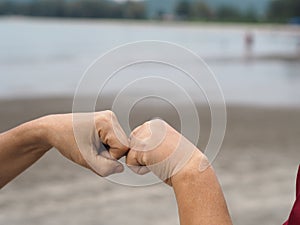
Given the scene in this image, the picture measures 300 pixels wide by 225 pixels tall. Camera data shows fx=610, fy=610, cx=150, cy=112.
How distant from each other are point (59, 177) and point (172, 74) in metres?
5.97

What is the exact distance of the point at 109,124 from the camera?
38.5 inches

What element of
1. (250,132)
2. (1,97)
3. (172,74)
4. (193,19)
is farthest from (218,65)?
(193,19)

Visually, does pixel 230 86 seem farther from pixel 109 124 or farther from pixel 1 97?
pixel 109 124

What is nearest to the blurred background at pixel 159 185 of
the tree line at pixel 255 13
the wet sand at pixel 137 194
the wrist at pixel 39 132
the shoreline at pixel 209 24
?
the wet sand at pixel 137 194

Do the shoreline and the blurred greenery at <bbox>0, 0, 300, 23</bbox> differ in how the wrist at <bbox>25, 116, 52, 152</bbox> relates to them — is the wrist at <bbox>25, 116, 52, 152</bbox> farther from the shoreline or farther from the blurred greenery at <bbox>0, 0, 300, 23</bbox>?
the shoreline

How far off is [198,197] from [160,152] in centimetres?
9

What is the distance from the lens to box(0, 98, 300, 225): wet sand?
5371 mm

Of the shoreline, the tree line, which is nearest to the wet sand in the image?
the tree line

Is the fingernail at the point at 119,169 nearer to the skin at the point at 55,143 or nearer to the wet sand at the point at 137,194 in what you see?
the skin at the point at 55,143

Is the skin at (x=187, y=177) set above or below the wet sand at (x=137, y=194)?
above

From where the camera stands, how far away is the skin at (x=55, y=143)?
98 cm

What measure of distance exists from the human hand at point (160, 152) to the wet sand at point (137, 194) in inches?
168

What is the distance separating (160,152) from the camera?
980 millimetres

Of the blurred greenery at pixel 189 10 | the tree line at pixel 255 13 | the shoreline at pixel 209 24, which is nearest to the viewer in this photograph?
the blurred greenery at pixel 189 10
